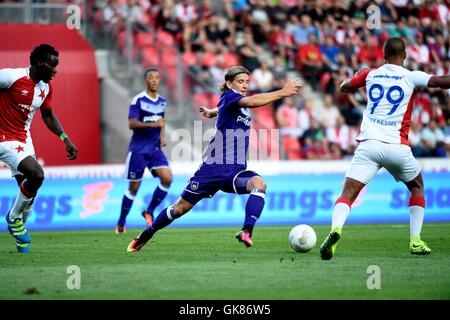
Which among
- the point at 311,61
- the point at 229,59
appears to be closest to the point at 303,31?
the point at 311,61

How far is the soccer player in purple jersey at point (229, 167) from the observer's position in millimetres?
11328

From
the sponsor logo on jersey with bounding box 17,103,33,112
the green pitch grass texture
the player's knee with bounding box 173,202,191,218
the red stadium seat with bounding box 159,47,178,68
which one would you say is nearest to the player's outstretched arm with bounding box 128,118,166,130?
the green pitch grass texture

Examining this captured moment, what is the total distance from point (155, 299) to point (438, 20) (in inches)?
803

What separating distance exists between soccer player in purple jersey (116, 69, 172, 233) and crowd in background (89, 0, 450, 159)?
4.74 m

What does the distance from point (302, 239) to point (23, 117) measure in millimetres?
3994

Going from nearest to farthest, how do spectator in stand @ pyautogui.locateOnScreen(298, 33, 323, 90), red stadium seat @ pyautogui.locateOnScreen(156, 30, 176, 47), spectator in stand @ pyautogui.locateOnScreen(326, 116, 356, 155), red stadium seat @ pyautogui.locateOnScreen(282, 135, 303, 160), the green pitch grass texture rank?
the green pitch grass texture
red stadium seat @ pyautogui.locateOnScreen(282, 135, 303, 160)
spectator in stand @ pyautogui.locateOnScreen(326, 116, 356, 155)
red stadium seat @ pyautogui.locateOnScreen(156, 30, 176, 47)
spectator in stand @ pyautogui.locateOnScreen(298, 33, 323, 90)

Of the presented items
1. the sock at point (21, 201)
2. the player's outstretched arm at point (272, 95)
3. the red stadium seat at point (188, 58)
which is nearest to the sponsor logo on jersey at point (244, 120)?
the player's outstretched arm at point (272, 95)

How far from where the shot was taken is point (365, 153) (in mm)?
10828

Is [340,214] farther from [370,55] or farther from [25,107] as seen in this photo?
[370,55]

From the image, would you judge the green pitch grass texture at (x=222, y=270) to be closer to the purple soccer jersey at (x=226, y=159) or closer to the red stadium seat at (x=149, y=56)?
the purple soccer jersey at (x=226, y=159)

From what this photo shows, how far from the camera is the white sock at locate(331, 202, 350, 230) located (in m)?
10.5

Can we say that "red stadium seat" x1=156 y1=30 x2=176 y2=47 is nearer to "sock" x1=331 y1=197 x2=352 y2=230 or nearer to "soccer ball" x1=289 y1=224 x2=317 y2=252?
"soccer ball" x1=289 y1=224 x2=317 y2=252

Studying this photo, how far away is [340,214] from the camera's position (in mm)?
10594

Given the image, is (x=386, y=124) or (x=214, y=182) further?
(x=214, y=182)
